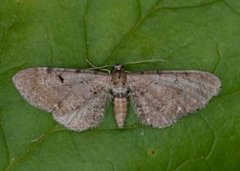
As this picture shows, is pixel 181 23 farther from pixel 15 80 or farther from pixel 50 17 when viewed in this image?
pixel 15 80

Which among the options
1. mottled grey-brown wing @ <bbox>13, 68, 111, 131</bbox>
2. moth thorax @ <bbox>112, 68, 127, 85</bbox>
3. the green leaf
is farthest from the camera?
moth thorax @ <bbox>112, 68, 127, 85</bbox>

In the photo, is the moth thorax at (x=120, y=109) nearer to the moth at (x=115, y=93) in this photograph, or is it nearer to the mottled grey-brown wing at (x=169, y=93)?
the moth at (x=115, y=93)

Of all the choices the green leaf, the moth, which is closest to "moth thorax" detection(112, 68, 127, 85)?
the moth

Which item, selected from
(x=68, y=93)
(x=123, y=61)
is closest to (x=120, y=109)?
(x=123, y=61)

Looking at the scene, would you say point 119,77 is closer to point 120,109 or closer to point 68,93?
point 120,109

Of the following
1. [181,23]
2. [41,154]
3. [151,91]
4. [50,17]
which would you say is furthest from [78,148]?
[181,23]

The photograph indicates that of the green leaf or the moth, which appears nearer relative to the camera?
the green leaf

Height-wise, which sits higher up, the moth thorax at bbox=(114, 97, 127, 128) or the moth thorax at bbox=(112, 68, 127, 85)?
the moth thorax at bbox=(112, 68, 127, 85)

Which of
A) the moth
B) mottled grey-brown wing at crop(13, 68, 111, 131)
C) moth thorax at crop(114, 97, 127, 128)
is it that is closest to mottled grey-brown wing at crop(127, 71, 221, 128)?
the moth

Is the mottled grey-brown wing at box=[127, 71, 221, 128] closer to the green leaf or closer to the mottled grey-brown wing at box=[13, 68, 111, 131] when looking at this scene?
the green leaf

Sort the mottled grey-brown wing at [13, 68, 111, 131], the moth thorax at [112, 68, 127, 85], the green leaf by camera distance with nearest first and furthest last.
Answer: the green leaf → the mottled grey-brown wing at [13, 68, 111, 131] → the moth thorax at [112, 68, 127, 85]
